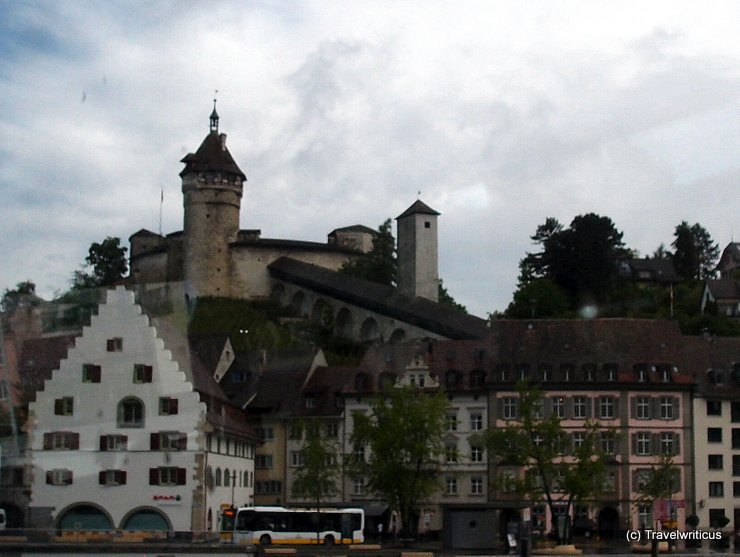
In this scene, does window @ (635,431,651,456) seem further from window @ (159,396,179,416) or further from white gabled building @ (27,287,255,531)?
window @ (159,396,179,416)

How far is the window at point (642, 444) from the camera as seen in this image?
75188 millimetres

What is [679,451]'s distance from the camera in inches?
2982

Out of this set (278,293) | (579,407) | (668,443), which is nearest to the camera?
(668,443)

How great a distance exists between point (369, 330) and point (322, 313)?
473 inches

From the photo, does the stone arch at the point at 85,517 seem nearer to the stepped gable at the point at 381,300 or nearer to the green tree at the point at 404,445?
the green tree at the point at 404,445

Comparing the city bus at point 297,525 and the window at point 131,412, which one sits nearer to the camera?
the city bus at point 297,525

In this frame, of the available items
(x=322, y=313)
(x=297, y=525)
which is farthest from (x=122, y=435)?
(x=322, y=313)

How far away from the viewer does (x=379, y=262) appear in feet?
486

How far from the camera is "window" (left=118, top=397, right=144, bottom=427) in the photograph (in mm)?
66438

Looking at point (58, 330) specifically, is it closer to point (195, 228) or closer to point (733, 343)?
point (733, 343)

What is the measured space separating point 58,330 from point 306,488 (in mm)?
14368

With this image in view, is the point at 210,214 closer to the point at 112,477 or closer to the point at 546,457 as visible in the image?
the point at 112,477

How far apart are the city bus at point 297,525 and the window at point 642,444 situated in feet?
61.9

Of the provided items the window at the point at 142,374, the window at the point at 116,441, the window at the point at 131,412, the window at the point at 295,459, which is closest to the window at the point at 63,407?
the window at the point at 116,441
